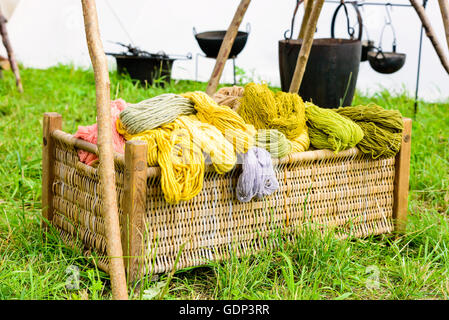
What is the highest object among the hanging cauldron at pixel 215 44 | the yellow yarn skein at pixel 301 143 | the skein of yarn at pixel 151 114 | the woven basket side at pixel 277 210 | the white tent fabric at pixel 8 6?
the white tent fabric at pixel 8 6

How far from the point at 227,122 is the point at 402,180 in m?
0.91

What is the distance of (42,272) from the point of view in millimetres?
2080

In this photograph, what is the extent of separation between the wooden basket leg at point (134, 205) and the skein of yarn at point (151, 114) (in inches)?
6.5

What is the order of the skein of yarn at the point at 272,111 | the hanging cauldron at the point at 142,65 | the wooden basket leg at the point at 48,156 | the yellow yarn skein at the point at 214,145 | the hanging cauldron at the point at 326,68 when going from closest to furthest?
the yellow yarn skein at the point at 214,145 < the skein of yarn at the point at 272,111 < the wooden basket leg at the point at 48,156 < the hanging cauldron at the point at 326,68 < the hanging cauldron at the point at 142,65

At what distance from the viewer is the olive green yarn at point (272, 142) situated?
7.02 ft

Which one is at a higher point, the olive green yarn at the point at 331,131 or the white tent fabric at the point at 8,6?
the white tent fabric at the point at 8,6

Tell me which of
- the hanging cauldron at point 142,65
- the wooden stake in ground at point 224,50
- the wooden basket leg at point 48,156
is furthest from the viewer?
the hanging cauldron at point 142,65

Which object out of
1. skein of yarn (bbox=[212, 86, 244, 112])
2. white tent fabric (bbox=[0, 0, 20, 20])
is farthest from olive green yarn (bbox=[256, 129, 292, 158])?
white tent fabric (bbox=[0, 0, 20, 20])

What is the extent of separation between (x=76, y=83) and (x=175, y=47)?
40.8 inches

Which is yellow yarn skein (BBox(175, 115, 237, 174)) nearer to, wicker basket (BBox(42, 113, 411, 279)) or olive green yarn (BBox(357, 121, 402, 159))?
wicker basket (BBox(42, 113, 411, 279))

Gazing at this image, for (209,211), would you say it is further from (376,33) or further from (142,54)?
(376,33)

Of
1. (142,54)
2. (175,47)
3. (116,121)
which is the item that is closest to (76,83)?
(142,54)

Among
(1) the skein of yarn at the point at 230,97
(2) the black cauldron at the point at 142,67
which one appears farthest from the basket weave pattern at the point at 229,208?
(2) the black cauldron at the point at 142,67

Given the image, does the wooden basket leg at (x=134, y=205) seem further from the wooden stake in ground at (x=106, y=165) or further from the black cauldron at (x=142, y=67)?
the black cauldron at (x=142, y=67)
